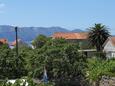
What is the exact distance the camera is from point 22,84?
37.1ft

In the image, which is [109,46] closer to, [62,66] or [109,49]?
[109,49]

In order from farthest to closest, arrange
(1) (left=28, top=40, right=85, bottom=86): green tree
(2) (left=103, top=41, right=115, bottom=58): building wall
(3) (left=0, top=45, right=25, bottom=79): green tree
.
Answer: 1. (2) (left=103, top=41, right=115, bottom=58): building wall
2. (3) (left=0, top=45, right=25, bottom=79): green tree
3. (1) (left=28, top=40, right=85, bottom=86): green tree

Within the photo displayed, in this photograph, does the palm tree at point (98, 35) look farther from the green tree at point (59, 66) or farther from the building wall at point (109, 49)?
the green tree at point (59, 66)

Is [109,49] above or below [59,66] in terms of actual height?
below

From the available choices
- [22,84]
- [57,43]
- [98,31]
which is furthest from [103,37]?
[22,84]

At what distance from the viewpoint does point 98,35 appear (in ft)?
285

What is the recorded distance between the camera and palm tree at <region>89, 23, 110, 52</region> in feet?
285

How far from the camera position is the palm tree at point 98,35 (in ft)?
285

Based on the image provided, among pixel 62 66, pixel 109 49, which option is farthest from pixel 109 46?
pixel 62 66

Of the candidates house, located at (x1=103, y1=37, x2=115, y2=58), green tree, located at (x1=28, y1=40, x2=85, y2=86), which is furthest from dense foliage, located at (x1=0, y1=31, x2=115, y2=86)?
house, located at (x1=103, y1=37, x2=115, y2=58)

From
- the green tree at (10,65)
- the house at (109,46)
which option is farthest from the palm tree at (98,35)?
the green tree at (10,65)

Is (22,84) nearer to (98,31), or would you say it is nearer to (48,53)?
(48,53)

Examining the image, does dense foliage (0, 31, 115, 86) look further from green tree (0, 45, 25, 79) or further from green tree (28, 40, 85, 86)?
green tree (0, 45, 25, 79)

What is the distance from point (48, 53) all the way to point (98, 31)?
5529 centimetres
